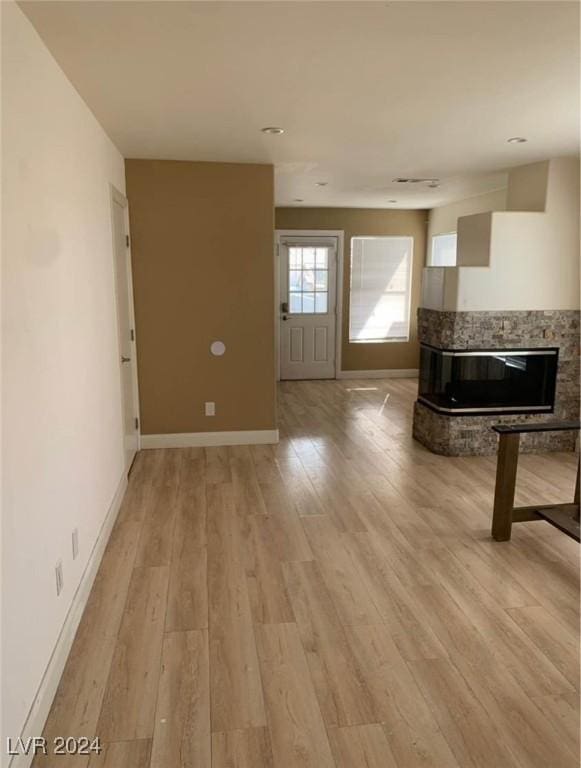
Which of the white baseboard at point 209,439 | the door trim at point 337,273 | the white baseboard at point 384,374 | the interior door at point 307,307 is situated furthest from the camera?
the white baseboard at point 384,374

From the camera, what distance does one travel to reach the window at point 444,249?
7504 millimetres

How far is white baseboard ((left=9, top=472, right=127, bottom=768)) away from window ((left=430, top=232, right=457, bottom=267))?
598 centimetres

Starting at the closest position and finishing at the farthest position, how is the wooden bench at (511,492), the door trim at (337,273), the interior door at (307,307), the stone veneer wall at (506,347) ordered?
the wooden bench at (511,492)
the stone veneer wall at (506,347)
the door trim at (337,273)
the interior door at (307,307)

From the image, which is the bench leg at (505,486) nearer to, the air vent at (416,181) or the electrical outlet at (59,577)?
the electrical outlet at (59,577)

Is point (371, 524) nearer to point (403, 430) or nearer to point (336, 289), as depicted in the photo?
point (403, 430)

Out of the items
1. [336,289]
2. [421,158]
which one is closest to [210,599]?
[421,158]

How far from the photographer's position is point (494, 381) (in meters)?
4.81

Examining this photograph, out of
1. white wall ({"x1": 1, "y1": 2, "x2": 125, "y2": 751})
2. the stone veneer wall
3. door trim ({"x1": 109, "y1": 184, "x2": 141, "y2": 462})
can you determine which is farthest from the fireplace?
white wall ({"x1": 1, "y1": 2, "x2": 125, "y2": 751})

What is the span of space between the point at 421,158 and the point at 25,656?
4.17 meters

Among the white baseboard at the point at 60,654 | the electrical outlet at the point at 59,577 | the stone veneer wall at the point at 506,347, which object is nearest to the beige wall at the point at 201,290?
the stone veneer wall at the point at 506,347

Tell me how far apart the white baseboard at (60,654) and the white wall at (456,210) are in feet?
17.3

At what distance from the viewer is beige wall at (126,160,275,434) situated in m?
4.57

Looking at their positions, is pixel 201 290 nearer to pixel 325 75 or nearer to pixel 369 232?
pixel 325 75

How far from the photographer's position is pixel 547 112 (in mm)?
3141
